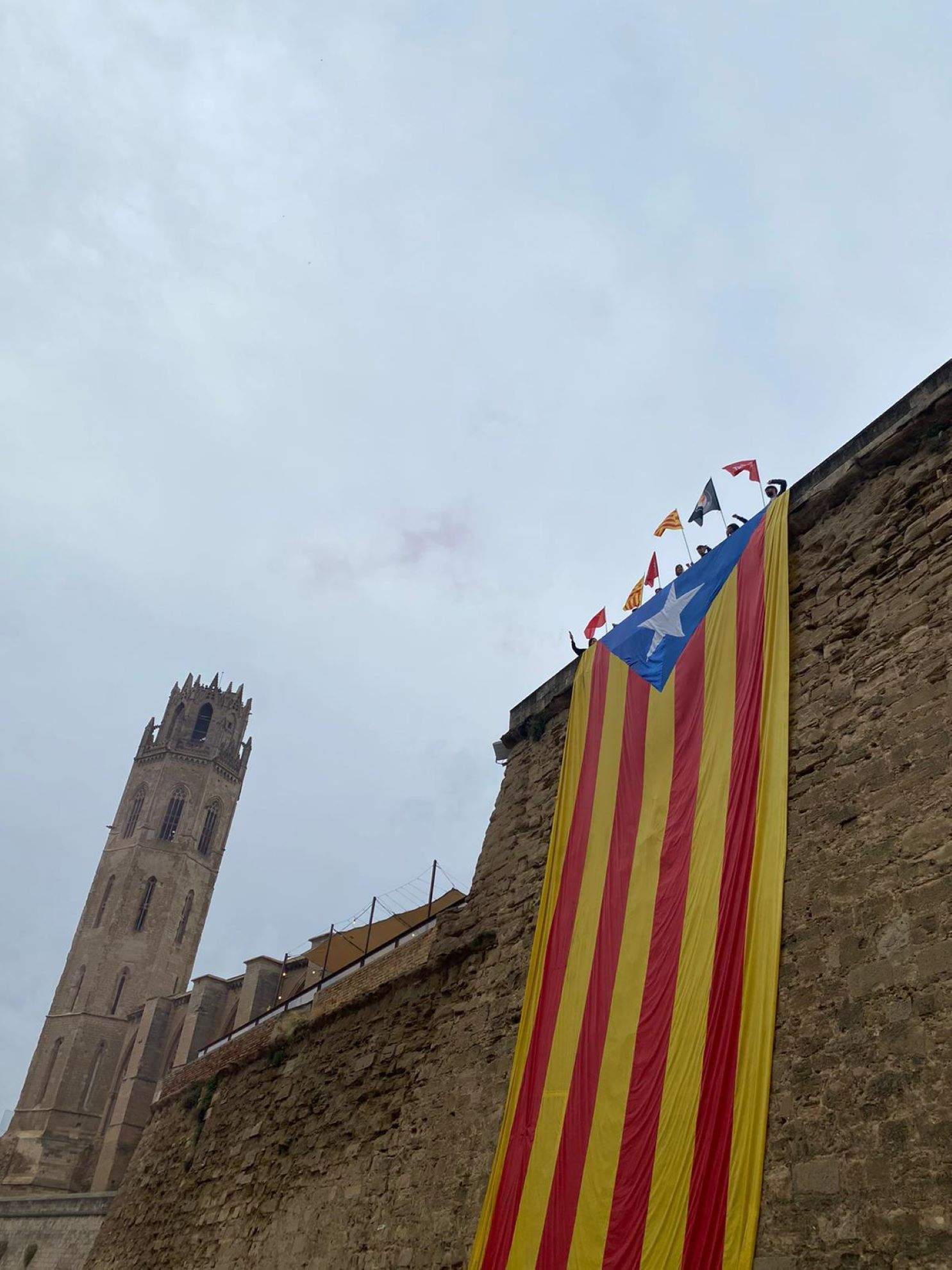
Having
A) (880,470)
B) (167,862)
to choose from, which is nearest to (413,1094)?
(880,470)

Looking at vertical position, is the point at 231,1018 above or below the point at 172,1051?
above

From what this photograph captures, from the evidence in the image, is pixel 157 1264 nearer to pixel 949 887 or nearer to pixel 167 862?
pixel 949 887

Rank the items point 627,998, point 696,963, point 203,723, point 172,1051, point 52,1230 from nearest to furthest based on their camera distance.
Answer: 1. point 696,963
2. point 627,998
3. point 52,1230
4. point 172,1051
5. point 203,723

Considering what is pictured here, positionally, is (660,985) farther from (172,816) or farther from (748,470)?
(172,816)

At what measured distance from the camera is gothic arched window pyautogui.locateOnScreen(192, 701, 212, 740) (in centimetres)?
5300

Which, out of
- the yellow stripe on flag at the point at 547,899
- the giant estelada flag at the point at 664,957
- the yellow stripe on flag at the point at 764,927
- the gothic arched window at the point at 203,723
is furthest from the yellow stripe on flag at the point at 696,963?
the gothic arched window at the point at 203,723

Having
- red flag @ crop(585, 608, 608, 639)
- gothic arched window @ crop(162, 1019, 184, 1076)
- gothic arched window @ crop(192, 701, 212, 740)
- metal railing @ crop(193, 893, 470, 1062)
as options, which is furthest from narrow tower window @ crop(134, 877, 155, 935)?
red flag @ crop(585, 608, 608, 639)

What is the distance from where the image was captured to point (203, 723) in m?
53.7

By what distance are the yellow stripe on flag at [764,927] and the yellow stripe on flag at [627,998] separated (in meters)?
1.10

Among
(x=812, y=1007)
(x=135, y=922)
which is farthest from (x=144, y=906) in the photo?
(x=812, y=1007)

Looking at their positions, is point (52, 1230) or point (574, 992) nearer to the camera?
point (574, 992)

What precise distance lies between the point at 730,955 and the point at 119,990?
42719mm

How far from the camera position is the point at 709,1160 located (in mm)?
5863

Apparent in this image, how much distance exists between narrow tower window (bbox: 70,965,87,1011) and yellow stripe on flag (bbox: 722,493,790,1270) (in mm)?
43024
